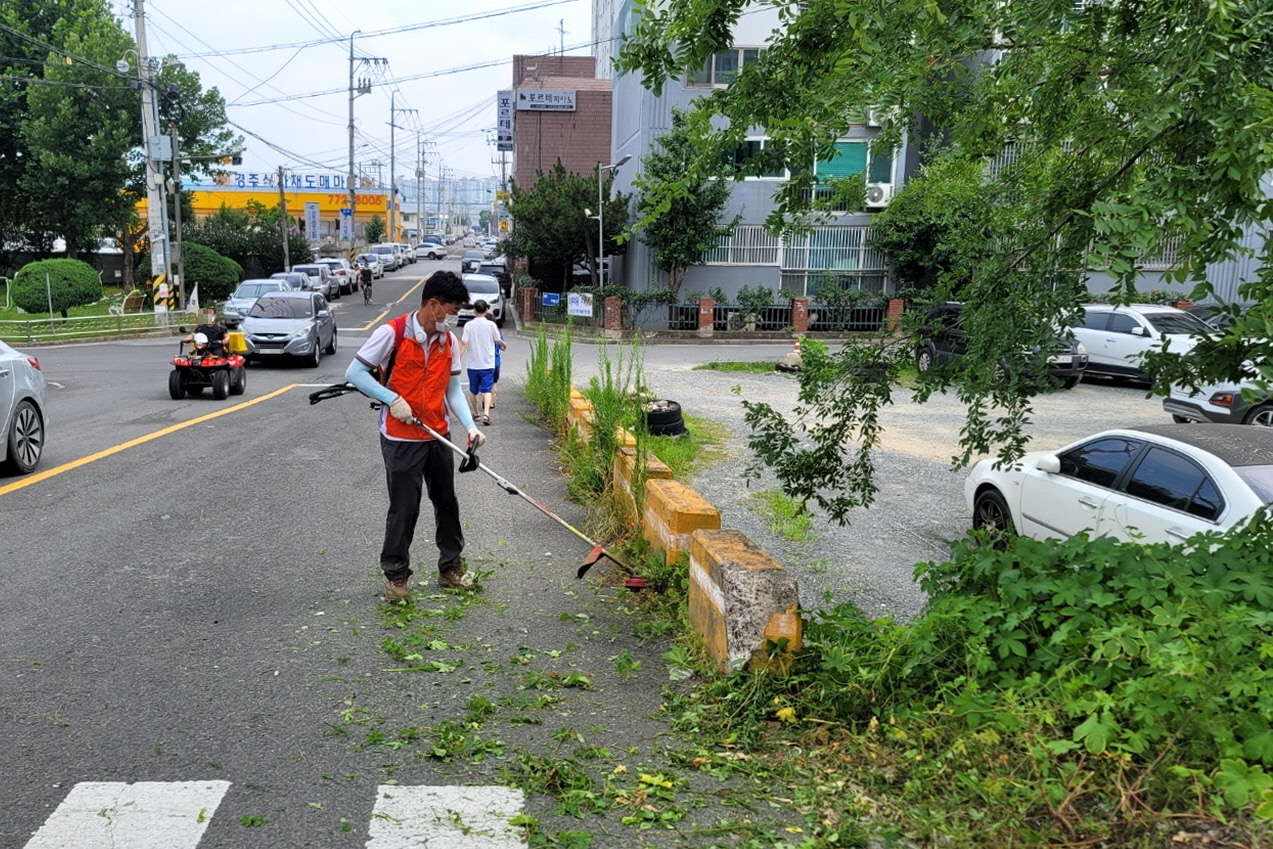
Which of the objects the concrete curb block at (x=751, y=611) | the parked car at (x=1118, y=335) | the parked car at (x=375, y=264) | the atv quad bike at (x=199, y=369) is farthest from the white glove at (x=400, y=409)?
the parked car at (x=375, y=264)

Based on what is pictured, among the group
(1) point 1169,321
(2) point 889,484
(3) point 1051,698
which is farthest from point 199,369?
(1) point 1169,321

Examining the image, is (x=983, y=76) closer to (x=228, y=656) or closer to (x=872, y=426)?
(x=872, y=426)

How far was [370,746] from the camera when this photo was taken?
4.63 metres

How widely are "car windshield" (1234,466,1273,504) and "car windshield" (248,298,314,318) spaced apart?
67.5ft

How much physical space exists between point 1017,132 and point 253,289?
30896 millimetres

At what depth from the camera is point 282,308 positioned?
24266mm

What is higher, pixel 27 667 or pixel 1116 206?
pixel 1116 206

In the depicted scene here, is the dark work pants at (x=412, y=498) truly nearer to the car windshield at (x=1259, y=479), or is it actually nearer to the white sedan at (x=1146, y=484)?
the white sedan at (x=1146, y=484)

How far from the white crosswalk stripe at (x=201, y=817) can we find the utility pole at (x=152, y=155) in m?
32.3

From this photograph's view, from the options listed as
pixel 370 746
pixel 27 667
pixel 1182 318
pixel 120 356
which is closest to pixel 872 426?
pixel 370 746

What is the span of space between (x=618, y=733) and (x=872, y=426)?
7.71 feet

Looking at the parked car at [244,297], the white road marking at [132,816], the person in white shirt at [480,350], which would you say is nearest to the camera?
the white road marking at [132,816]

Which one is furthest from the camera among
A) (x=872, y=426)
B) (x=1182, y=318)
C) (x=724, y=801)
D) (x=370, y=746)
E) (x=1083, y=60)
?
(x=1182, y=318)

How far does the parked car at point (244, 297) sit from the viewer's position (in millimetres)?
30766
